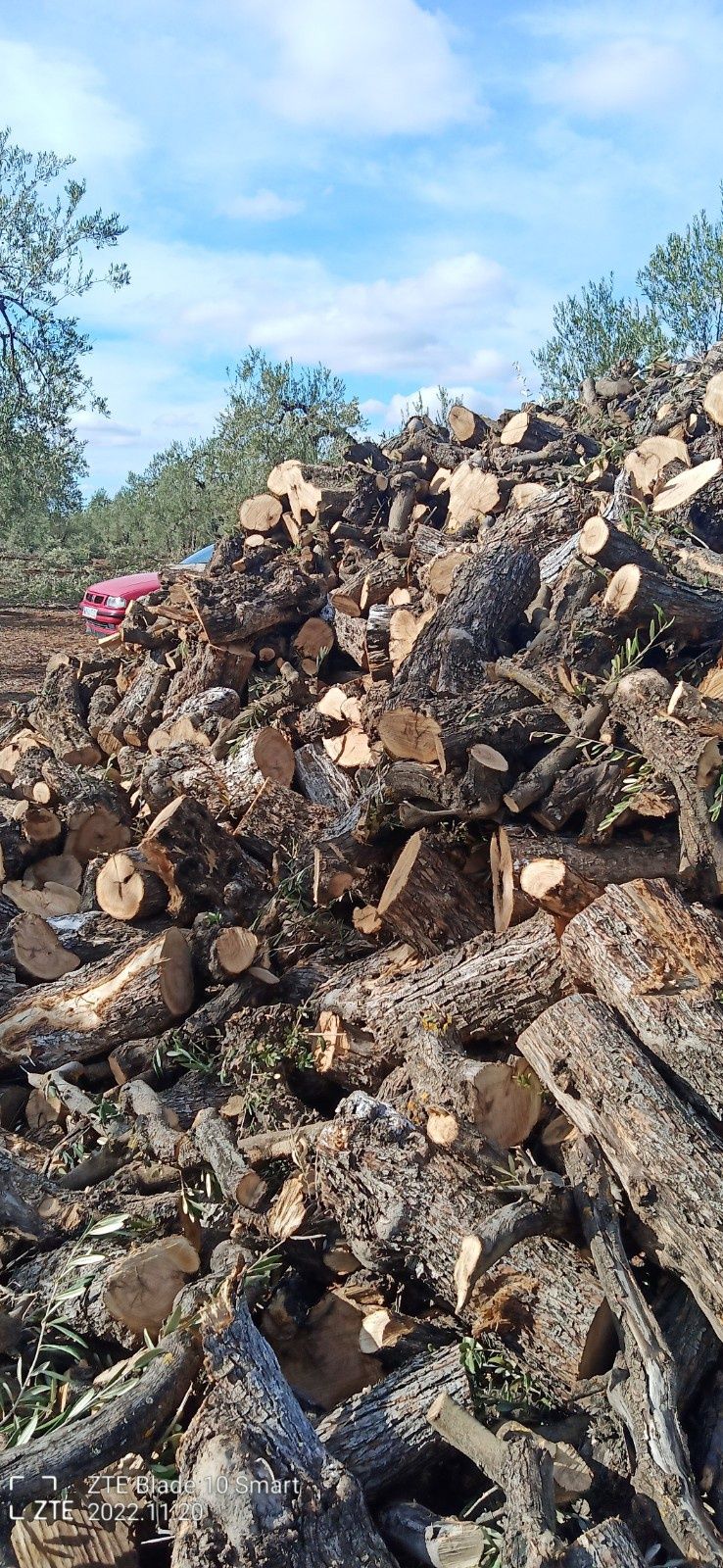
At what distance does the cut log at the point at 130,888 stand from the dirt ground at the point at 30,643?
562 cm

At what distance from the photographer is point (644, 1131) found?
2.72 meters

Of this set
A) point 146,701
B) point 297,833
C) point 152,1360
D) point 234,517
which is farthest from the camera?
point 234,517

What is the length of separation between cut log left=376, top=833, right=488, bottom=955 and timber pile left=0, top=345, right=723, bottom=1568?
0.01 meters

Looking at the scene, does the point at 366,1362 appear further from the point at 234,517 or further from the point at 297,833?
the point at 234,517

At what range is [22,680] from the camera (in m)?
10.6

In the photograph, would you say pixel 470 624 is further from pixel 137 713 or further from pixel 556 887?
pixel 137 713

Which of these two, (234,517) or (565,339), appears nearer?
(234,517)

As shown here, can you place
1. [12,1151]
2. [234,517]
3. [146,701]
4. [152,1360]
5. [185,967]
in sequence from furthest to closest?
[234,517], [146,701], [185,967], [12,1151], [152,1360]

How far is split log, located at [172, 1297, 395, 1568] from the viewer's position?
2014 mm

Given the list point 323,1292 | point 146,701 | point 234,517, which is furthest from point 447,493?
point 234,517

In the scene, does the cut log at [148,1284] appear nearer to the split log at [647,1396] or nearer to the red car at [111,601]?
the split log at [647,1396]

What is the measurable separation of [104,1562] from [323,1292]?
0.92 meters

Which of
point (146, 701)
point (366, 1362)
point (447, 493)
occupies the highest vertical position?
point (447, 493)

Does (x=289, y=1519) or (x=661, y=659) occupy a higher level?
(x=661, y=659)
